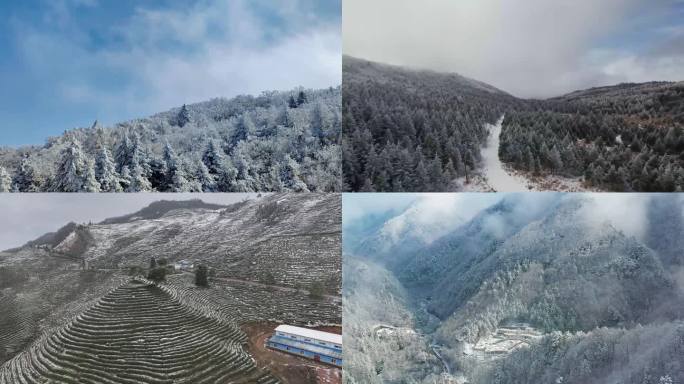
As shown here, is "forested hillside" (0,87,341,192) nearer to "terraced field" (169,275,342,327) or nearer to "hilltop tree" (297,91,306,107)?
"hilltop tree" (297,91,306,107)

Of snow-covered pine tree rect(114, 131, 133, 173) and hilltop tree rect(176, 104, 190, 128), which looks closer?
snow-covered pine tree rect(114, 131, 133, 173)

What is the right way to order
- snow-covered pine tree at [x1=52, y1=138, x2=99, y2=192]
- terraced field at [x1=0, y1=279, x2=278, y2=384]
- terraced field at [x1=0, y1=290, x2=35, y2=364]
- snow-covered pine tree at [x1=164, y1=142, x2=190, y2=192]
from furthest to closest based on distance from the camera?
1. snow-covered pine tree at [x1=164, y1=142, x2=190, y2=192]
2. snow-covered pine tree at [x1=52, y1=138, x2=99, y2=192]
3. terraced field at [x1=0, y1=290, x2=35, y2=364]
4. terraced field at [x1=0, y1=279, x2=278, y2=384]

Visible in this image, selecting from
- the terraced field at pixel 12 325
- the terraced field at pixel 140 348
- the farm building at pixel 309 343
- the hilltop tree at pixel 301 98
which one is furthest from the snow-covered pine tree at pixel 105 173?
A: the farm building at pixel 309 343

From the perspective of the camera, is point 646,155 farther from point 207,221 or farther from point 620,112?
point 207,221

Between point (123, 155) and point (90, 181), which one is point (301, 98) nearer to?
point (123, 155)

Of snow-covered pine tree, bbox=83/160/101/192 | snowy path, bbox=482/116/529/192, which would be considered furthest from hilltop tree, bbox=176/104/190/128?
snowy path, bbox=482/116/529/192

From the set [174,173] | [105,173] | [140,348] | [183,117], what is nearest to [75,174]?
[105,173]
